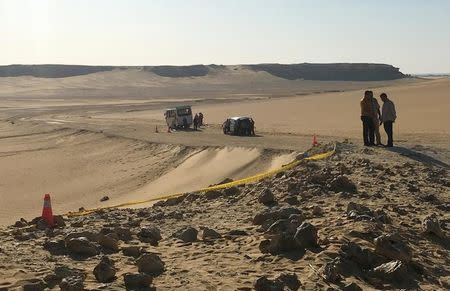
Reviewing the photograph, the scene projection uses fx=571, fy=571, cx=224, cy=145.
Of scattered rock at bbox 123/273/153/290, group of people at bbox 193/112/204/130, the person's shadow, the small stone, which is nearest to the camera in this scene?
scattered rock at bbox 123/273/153/290

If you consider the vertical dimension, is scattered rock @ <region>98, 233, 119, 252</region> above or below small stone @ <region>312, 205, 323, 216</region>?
below

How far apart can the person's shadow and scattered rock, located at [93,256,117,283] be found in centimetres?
863

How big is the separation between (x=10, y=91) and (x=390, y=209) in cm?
12343

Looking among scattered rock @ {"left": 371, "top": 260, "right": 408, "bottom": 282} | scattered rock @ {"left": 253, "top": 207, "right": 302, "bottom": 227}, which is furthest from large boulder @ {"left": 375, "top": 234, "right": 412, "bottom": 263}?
scattered rock @ {"left": 253, "top": 207, "right": 302, "bottom": 227}

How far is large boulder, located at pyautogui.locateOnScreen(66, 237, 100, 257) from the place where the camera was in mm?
6785

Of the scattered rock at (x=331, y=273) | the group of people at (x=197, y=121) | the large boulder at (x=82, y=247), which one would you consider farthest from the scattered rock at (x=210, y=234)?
the group of people at (x=197, y=121)

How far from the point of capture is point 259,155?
20969 mm

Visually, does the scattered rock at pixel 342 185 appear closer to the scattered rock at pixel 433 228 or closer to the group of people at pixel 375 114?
the scattered rock at pixel 433 228

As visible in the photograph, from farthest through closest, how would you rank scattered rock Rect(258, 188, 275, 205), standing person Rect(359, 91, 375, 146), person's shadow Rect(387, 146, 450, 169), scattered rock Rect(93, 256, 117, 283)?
standing person Rect(359, 91, 375, 146) → person's shadow Rect(387, 146, 450, 169) → scattered rock Rect(258, 188, 275, 205) → scattered rock Rect(93, 256, 117, 283)

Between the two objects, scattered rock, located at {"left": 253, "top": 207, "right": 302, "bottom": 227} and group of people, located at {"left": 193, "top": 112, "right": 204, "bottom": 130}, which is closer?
scattered rock, located at {"left": 253, "top": 207, "right": 302, "bottom": 227}

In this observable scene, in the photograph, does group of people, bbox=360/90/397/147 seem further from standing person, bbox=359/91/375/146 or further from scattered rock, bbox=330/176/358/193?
scattered rock, bbox=330/176/358/193

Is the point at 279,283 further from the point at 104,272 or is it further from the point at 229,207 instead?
the point at 229,207

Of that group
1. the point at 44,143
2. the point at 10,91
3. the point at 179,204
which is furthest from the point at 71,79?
the point at 179,204

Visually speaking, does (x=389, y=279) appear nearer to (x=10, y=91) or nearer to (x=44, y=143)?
(x=44, y=143)
